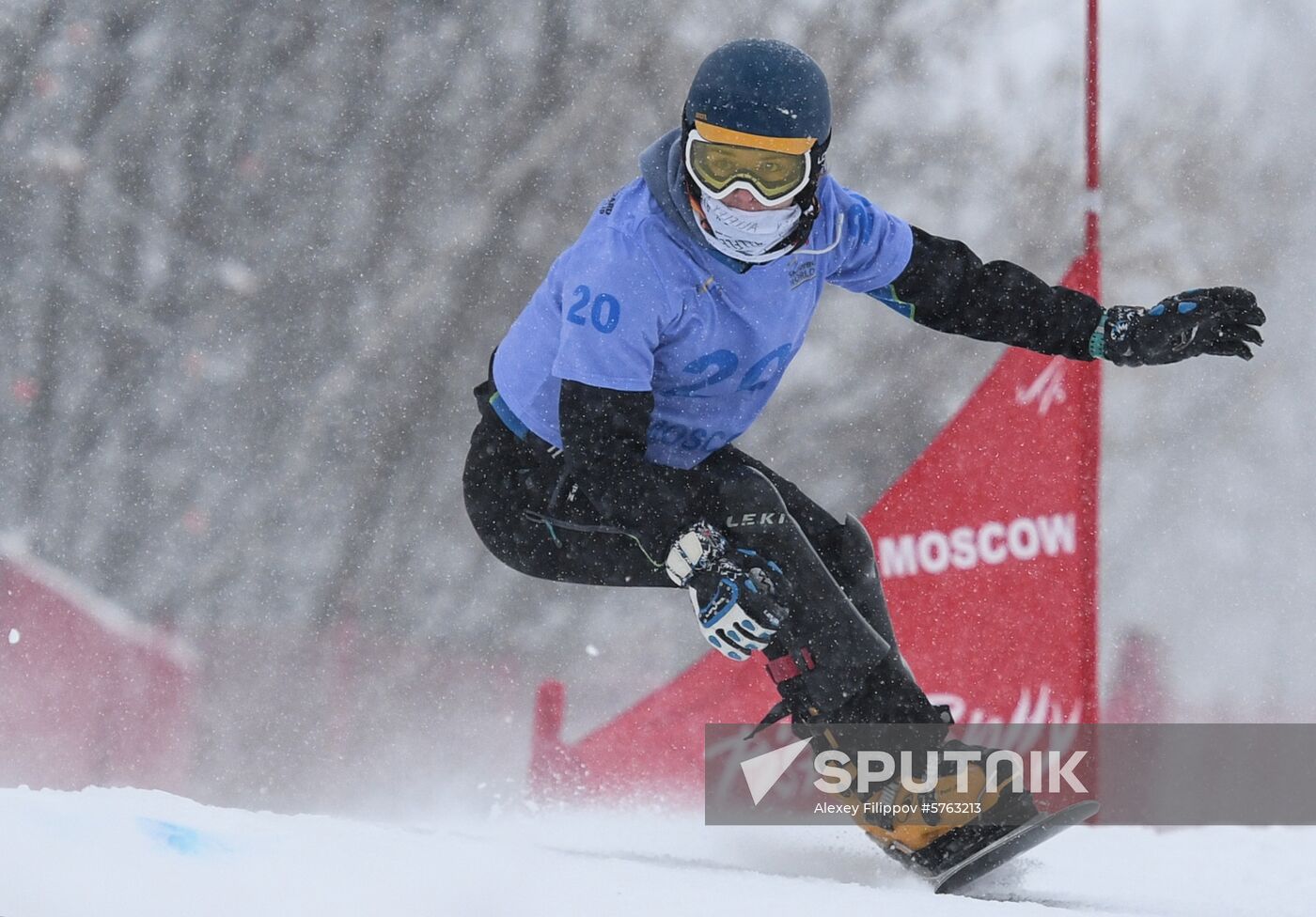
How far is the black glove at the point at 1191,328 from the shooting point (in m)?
2.73

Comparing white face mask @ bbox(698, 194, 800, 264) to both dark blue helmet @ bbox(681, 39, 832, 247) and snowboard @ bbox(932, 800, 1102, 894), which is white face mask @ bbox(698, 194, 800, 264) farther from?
snowboard @ bbox(932, 800, 1102, 894)

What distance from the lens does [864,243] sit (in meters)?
2.79

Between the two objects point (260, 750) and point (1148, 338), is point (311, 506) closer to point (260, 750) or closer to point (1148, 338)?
point (260, 750)

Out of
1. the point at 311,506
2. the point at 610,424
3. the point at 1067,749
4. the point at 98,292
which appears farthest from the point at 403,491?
the point at 610,424

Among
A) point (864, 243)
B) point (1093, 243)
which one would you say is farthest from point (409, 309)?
point (864, 243)

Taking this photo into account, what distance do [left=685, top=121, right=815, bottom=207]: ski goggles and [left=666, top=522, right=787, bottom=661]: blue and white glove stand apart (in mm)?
639

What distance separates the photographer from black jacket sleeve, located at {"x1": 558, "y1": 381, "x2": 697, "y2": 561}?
2.39 m

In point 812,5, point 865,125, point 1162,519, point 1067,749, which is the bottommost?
point 1067,749

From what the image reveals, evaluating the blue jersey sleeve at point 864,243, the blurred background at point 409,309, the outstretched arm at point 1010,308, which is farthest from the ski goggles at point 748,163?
the blurred background at point 409,309

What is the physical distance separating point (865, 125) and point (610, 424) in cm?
451

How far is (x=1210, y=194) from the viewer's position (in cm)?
600

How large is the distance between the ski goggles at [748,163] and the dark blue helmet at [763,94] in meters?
0.02

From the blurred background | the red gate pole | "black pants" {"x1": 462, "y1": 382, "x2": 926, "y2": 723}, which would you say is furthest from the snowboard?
the blurred background

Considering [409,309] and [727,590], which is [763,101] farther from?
[409,309]
